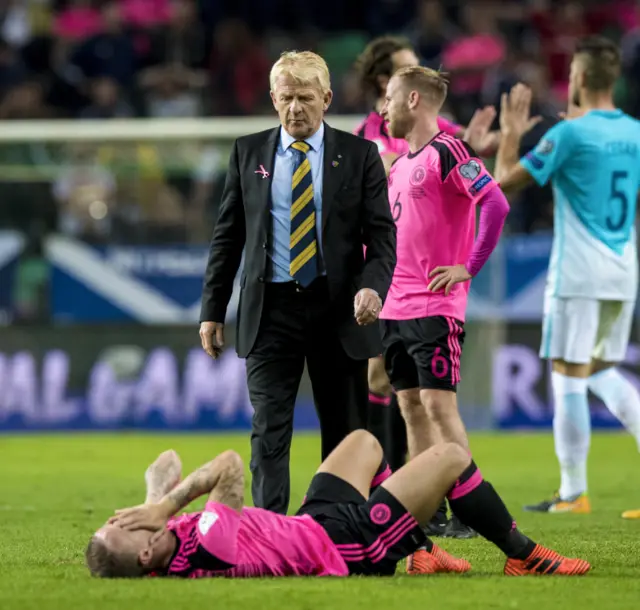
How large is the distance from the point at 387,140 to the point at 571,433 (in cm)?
203

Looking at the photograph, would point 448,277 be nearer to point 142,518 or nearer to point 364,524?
point 364,524

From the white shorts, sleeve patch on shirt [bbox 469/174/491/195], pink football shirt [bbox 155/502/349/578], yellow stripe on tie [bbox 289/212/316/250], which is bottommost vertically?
pink football shirt [bbox 155/502/349/578]

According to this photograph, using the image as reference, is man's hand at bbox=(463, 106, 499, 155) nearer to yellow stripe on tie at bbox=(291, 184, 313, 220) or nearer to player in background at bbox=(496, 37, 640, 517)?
player in background at bbox=(496, 37, 640, 517)

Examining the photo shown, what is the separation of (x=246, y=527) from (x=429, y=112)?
241cm

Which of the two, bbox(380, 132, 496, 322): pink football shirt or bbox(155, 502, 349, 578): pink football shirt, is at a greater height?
bbox(380, 132, 496, 322): pink football shirt

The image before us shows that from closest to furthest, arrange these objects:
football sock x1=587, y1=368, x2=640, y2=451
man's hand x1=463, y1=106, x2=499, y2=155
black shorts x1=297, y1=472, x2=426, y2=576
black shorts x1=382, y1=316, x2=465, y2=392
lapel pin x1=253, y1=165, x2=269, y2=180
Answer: black shorts x1=297, y1=472, x2=426, y2=576 < lapel pin x1=253, y1=165, x2=269, y2=180 < black shorts x1=382, y1=316, x2=465, y2=392 < man's hand x1=463, y1=106, x2=499, y2=155 < football sock x1=587, y1=368, x2=640, y2=451

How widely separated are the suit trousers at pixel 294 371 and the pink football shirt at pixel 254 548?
611 mm

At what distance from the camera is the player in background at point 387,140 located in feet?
24.1

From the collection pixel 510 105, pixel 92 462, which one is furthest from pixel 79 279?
pixel 510 105

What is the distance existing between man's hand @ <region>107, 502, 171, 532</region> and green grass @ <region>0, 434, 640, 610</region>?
201mm

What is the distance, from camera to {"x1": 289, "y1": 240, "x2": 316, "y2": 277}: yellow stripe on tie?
582 cm

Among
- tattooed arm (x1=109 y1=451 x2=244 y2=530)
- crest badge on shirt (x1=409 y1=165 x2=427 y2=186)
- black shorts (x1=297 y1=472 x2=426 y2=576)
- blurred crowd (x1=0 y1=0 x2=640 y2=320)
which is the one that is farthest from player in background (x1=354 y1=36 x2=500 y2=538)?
blurred crowd (x1=0 y1=0 x2=640 y2=320)

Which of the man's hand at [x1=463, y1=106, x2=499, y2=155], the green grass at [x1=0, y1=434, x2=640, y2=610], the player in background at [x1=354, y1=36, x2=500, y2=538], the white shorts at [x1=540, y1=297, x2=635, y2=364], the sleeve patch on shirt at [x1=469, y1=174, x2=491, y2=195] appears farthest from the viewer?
the white shorts at [x1=540, y1=297, x2=635, y2=364]

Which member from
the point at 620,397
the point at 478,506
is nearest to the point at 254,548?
the point at 478,506
